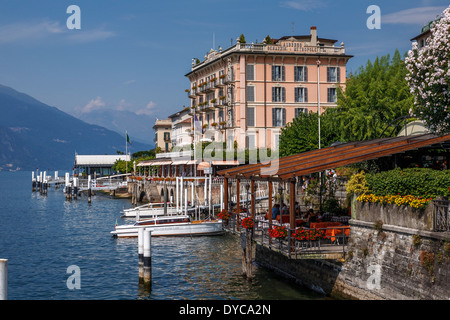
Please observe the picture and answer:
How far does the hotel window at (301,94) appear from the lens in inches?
3081

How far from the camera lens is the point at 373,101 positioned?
45.3 m

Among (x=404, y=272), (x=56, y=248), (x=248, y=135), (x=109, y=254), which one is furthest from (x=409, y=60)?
(x=248, y=135)

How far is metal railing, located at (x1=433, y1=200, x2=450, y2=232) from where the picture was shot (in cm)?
1700

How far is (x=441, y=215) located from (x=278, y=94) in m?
61.6

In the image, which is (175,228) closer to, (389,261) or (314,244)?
(314,244)

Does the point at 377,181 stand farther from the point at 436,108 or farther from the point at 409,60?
the point at 409,60

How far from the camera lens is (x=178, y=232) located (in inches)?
1708

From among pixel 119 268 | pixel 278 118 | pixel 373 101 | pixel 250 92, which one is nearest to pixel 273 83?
pixel 250 92

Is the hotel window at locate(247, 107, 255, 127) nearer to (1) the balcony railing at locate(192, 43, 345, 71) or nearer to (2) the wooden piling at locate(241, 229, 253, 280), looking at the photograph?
(1) the balcony railing at locate(192, 43, 345, 71)

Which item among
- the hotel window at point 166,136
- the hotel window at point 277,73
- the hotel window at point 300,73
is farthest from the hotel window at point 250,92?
the hotel window at point 166,136

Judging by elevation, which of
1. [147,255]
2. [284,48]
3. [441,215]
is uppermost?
[284,48]

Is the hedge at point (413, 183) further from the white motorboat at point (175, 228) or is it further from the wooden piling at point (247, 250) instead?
the white motorboat at point (175, 228)

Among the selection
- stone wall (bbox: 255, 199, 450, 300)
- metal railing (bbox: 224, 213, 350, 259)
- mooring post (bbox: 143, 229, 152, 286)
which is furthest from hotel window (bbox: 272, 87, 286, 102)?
metal railing (bbox: 224, 213, 350, 259)
